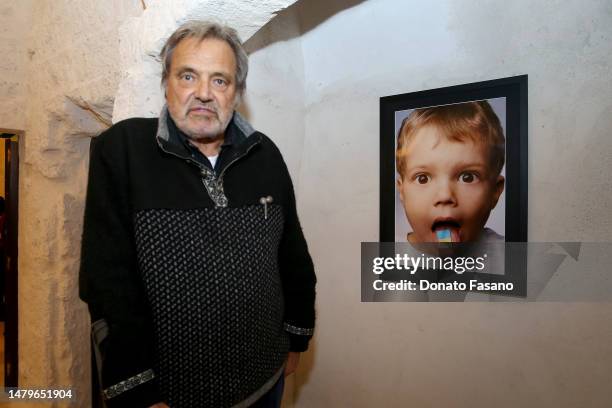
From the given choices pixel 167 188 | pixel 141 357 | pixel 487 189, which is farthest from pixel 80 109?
pixel 487 189

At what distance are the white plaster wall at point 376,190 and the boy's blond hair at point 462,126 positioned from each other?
0.41 ft

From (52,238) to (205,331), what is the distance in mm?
1402

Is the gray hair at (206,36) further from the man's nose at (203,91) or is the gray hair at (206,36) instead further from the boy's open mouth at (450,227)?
the boy's open mouth at (450,227)

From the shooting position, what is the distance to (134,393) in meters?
0.86


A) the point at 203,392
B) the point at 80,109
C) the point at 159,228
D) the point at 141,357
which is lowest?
the point at 203,392

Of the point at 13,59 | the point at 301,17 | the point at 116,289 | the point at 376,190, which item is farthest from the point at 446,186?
the point at 13,59

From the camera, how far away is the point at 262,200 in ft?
3.58

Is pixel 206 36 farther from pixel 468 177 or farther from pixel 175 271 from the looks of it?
pixel 468 177

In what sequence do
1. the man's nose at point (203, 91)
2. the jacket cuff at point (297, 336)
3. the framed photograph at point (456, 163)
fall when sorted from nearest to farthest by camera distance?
the man's nose at point (203, 91), the jacket cuff at point (297, 336), the framed photograph at point (456, 163)

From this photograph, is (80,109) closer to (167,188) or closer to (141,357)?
(167,188)

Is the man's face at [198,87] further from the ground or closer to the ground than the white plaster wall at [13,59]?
closer to the ground

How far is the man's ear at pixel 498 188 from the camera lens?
159 cm

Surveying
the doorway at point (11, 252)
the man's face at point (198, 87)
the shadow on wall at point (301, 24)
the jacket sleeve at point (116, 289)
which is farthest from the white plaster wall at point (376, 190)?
the doorway at point (11, 252)

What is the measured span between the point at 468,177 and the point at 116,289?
56.7 inches
